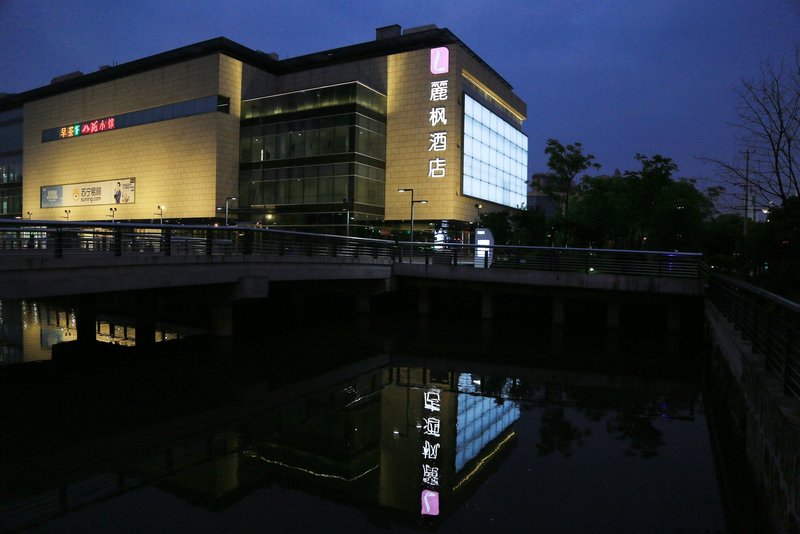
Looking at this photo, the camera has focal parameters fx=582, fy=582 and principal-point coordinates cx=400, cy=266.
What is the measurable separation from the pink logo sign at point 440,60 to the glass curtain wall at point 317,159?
21.8 feet

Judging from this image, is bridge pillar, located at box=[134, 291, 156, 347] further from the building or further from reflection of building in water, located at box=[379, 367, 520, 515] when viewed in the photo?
the building

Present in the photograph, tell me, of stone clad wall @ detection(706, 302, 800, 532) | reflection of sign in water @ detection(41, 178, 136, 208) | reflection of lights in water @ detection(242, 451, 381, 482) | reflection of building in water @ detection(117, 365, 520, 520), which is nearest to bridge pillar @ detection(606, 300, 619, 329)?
reflection of building in water @ detection(117, 365, 520, 520)

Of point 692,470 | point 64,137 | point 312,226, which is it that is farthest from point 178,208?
point 692,470

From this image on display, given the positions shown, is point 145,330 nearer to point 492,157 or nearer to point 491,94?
point 492,157

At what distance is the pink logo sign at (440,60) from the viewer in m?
62.7

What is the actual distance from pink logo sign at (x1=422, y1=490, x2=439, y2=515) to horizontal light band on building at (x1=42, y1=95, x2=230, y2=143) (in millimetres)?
65659

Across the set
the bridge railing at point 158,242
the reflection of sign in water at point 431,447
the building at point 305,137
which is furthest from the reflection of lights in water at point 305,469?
the building at point 305,137

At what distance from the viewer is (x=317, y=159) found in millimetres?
Answer: 62750

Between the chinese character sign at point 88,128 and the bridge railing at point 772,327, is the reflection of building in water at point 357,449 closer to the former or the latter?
the bridge railing at point 772,327

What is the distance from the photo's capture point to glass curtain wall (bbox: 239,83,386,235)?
200 ft

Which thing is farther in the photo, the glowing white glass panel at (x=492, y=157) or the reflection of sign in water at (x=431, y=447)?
the glowing white glass panel at (x=492, y=157)

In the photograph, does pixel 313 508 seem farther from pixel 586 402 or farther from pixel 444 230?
pixel 444 230

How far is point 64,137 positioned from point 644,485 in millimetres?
92245

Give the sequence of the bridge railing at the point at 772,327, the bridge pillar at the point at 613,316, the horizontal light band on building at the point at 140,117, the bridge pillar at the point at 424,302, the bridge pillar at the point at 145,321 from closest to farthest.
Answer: the bridge railing at the point at 772,327, the bridge pillar at the point at 145,321, the bridge pillar at the point at 613,316, the bridge pillar at the point at 424,302, the horizontal light band on building at the point at 140,117
